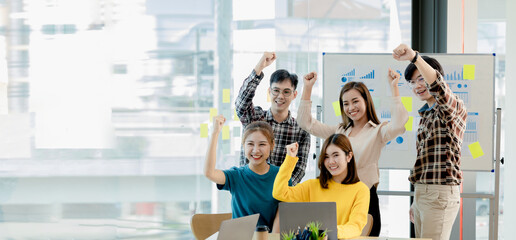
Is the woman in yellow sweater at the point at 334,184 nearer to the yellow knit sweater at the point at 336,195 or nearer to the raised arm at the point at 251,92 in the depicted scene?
the yellow knit sweater at the point at 336,195

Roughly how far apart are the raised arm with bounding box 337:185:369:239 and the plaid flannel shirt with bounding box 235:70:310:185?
731mm

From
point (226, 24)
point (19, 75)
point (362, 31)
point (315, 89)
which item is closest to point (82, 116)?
point (19, 75)

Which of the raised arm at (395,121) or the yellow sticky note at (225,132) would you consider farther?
the yellow sticky note at (225,132)

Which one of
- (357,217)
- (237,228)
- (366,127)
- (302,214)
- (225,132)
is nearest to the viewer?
(237,228)

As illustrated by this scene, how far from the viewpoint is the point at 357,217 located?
2457 millimetres

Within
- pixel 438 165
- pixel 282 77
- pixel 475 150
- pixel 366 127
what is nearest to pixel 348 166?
pixel 366 127

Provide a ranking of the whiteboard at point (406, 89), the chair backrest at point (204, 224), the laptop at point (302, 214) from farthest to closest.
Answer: the whiteboard at point (406, 89), the chair backrest at point (204, 224), the laptop at point (302, 214)

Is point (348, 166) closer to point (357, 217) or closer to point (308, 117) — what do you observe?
point (357, 217)

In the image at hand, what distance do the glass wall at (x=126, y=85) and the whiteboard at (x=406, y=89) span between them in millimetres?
752

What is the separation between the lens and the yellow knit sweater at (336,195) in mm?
2475

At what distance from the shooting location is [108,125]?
4.53 meters

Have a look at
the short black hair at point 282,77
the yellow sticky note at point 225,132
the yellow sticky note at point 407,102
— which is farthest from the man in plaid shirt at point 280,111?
the yellow sticky note at point 225,132

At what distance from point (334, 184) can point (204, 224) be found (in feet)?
2.47

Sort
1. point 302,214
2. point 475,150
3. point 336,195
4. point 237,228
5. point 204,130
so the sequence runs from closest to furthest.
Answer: point 237,228, point 302,214, point 336,195, point 475,150, point 204,130
